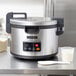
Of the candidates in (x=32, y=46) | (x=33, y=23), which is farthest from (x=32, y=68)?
(x=33, y=23)

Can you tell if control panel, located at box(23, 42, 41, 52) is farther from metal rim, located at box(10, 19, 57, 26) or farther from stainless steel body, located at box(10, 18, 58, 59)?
metal rim, located at box(10, 19, 57, 26)

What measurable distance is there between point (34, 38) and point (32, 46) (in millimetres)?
48

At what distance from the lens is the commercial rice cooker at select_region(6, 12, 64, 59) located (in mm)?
1129

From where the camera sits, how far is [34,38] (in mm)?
1141

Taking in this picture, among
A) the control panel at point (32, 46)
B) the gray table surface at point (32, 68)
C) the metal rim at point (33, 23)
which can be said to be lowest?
Result: the gray table surface at point (32, 68)

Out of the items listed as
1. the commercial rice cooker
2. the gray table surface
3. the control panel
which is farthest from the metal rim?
the gray table surface

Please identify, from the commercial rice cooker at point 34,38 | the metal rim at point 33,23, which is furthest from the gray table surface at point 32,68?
the metal rim at point 33,23

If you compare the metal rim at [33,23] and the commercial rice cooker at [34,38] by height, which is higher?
the metal rim at [33,23]

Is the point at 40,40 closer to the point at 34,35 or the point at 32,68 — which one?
the point at 34,35

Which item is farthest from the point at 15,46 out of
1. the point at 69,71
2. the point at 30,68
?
the point at 69,71

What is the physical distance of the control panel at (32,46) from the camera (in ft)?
3.74

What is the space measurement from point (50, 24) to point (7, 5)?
111 cm

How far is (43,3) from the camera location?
6.99 ft

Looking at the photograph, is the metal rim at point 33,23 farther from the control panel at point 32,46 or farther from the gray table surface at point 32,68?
the gray table surface at point 32,68
